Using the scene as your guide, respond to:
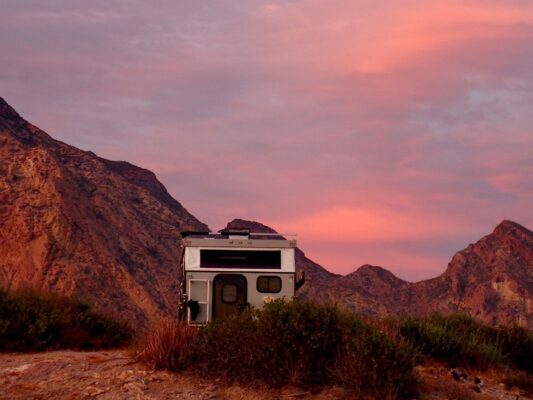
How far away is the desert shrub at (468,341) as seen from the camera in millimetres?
17609

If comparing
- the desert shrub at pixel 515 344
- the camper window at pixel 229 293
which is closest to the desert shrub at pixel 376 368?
the desert shrub at pixel 515 344

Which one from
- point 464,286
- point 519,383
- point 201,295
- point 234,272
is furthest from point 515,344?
point 464,286

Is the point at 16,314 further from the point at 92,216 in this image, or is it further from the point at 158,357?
the point at 92,216

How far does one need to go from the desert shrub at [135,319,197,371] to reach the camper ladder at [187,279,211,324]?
18.8 feet

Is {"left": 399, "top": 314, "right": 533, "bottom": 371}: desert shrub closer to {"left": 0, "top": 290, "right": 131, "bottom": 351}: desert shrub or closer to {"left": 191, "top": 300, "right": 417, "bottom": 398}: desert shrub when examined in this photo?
{"left": 191, "top": 300, "right": 417, "bottom": 398}: desert shrub

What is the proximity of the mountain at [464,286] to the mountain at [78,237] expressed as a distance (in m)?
17.4

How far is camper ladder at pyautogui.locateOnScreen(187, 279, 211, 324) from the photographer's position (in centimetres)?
2088

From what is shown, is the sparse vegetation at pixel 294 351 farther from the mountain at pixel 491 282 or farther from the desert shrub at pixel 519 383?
the mountain at pixel 491 282

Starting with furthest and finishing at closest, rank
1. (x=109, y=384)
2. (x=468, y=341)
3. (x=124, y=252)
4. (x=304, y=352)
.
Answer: (x=124, y=252) → (x=468, y=341) → (x=109, y=384) → (x=304, y=352)

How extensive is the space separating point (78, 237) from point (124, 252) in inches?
236

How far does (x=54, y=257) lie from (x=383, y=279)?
47.0 m

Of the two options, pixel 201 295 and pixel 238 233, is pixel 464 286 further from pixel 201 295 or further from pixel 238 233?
pixel 201 295

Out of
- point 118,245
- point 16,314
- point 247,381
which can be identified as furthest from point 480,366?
point 118,245

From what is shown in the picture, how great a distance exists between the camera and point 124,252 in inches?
2349
